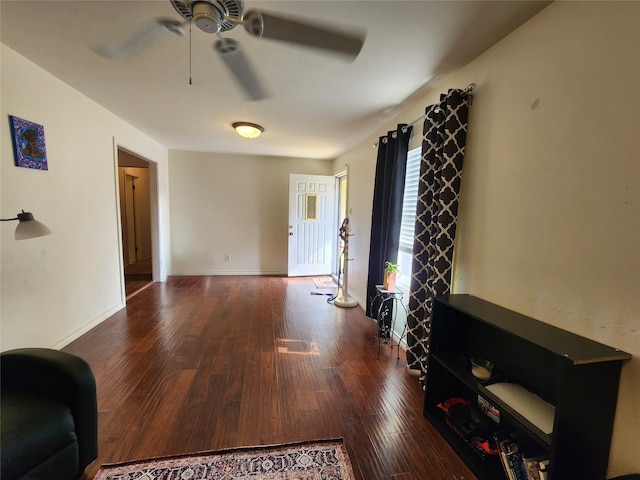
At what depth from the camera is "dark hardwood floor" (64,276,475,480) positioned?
1445 mm

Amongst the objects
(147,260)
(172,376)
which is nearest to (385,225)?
(172,376)


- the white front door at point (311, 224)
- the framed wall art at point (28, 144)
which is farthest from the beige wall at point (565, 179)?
the white front door at point (311, 224)

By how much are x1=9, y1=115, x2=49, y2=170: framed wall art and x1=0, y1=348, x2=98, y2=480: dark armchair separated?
1542mm

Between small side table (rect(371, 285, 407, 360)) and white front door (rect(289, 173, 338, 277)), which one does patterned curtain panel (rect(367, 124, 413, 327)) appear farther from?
white front door (rect(289, 173, 338, 277))

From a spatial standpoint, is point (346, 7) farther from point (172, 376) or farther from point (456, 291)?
point (172, 376)

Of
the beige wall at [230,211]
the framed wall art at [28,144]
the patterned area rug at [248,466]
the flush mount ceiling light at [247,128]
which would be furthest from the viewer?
the beige wall at [230,211]

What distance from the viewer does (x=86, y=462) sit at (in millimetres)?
1191

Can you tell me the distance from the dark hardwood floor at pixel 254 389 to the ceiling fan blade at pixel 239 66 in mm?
2275

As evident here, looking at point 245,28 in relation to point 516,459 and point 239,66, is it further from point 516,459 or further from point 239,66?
point 516,459

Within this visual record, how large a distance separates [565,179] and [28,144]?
3393mm

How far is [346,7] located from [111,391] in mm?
2737

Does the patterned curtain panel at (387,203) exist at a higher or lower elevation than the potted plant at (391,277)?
higher

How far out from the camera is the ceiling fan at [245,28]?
130cm

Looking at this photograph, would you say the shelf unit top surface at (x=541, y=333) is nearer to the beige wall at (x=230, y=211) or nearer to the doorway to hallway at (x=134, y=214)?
the beige wall at (x=230, y=211)
